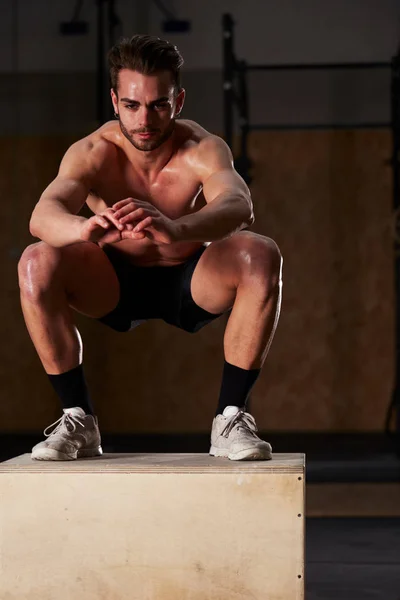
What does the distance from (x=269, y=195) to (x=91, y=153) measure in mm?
4046

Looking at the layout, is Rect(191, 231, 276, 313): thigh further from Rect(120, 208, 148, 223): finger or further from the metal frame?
the metal frame

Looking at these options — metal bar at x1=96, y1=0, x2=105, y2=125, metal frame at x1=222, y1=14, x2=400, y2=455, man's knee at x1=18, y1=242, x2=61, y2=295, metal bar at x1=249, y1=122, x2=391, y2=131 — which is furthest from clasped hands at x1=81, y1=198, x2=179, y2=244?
metal bar at x1=96, y1=0, x2=105, y2=125

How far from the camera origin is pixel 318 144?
243 inches

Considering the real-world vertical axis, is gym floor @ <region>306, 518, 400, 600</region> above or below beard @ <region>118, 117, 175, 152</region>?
below

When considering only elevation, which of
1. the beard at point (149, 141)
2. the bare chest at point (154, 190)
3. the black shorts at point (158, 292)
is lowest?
the black shorts at point (158, 292)

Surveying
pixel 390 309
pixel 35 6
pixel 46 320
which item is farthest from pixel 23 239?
pixel 46 320

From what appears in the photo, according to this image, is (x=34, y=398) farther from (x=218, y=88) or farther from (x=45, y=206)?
(x=45, y=206)

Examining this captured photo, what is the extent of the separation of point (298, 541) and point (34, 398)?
458cm

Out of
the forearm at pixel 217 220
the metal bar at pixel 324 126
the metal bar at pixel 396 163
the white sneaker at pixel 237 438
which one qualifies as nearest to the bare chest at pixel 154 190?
the forearm at pixel 217 220

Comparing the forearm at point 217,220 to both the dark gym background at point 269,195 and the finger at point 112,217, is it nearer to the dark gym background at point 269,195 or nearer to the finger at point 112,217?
the finger at point 112,217

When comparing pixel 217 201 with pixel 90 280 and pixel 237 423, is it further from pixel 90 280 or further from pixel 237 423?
pixel 237 423

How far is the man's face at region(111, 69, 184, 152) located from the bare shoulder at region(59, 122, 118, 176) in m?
0.08

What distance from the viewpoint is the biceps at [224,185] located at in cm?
211

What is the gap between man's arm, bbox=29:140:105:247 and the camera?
201 centimetres
